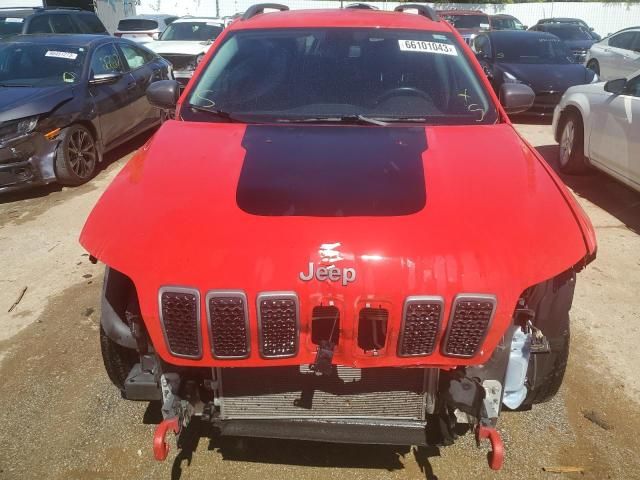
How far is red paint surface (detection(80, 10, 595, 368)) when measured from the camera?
6.03 ft

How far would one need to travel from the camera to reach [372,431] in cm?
212

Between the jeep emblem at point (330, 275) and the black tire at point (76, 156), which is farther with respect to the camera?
the black tire at point (76, 156)

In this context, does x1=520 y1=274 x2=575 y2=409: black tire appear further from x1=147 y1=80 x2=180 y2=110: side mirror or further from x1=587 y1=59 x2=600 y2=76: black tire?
x1=587 y1=59 x2=600 y2=76: black tire

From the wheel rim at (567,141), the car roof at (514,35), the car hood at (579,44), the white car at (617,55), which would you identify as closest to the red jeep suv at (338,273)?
the wheel rim at (567,141)

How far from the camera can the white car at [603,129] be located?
17.2 ft

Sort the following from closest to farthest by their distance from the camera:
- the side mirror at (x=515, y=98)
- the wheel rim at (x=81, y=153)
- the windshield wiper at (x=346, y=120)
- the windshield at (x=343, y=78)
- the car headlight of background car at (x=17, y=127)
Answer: the windshield wiper at (x=346, y=120), the windshield at (x=343, y=78), the side mirror at (x=515, y=98), the car headlight of background car at (x=17, y=127), the wheel rim at (x=81, y=153)

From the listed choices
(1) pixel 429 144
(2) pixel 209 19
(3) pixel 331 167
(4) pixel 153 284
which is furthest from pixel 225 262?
(2) pixel 209 19

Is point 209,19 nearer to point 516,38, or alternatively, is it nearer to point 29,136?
point 516,38

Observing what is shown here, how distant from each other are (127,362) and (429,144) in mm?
1794

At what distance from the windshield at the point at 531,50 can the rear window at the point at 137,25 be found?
11.0 metres

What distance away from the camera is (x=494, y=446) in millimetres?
1949

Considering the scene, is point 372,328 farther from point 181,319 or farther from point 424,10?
point 424,10

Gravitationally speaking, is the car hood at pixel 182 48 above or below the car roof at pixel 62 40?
below

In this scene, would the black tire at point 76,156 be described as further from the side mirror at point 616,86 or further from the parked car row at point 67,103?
the side mirror at point 616,86
